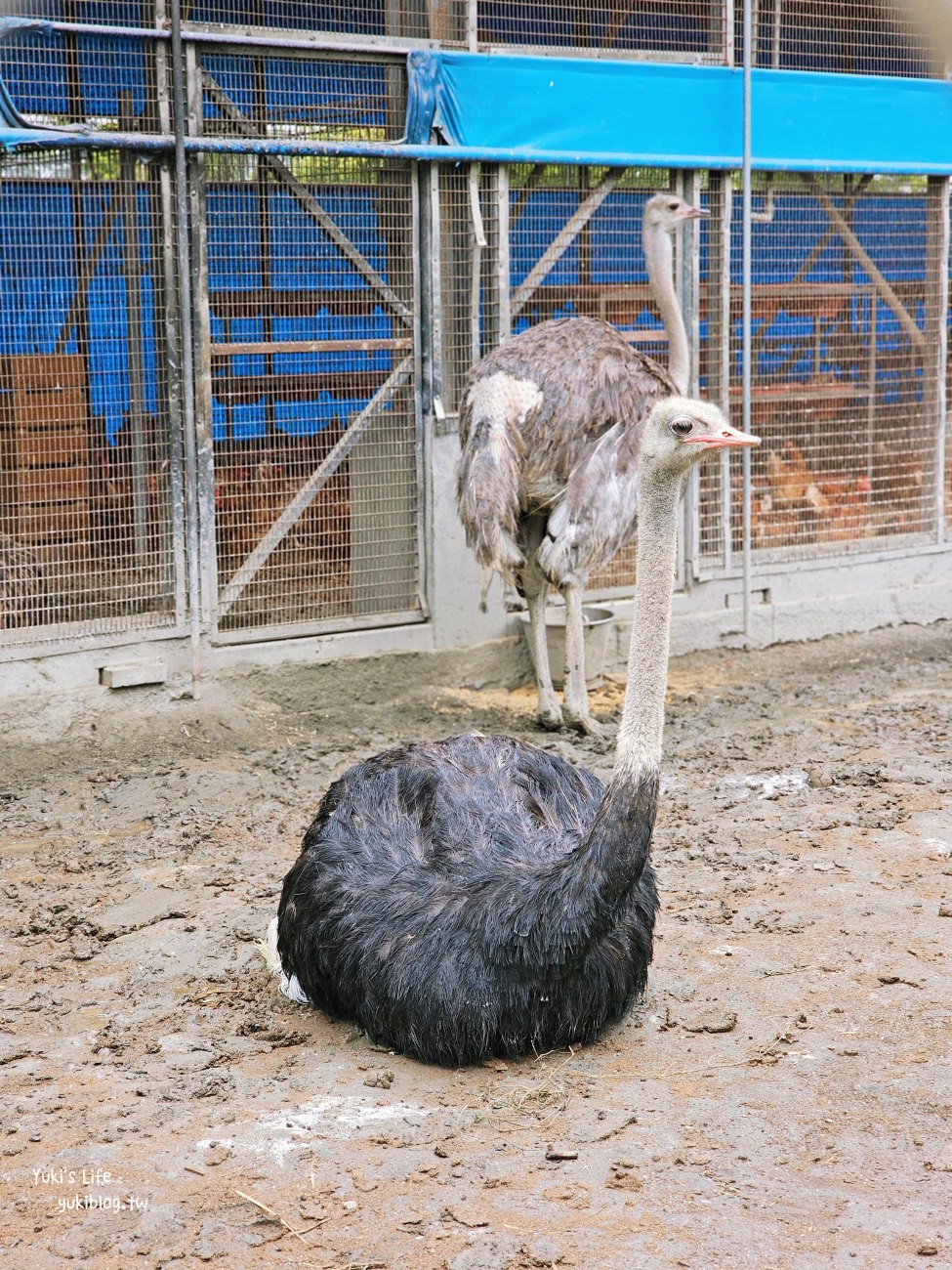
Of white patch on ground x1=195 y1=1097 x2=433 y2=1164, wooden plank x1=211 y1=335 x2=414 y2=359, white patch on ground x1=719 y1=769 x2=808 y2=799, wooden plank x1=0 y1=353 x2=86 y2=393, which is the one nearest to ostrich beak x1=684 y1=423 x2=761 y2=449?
white patch on ground x1=195 y1=1097 x2=433 y2=1164

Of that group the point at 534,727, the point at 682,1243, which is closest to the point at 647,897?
the point at 682,1243

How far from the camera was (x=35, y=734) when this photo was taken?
6988 mm

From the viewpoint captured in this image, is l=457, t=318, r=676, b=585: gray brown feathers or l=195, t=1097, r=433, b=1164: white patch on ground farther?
l=457, t=318, r=676, b=585: gray brown feathers

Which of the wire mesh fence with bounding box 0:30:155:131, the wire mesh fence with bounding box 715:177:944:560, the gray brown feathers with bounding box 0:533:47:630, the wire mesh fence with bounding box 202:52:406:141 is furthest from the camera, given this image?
the wire mesh fence with bounding box 715:177:944:560

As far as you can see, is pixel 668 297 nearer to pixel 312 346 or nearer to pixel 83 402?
pixel 312 346

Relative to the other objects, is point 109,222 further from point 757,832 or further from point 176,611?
point 757,832

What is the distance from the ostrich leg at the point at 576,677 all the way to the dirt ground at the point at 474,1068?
12.8 inches

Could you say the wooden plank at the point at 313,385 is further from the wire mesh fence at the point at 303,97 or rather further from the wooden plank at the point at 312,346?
the wire mesh fence at the point at 303,97

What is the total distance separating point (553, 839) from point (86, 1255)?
1741 millimetres

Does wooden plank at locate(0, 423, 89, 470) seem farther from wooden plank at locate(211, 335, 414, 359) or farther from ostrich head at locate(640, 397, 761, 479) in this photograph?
ostrich head at locate(640, 397, 761, 479)

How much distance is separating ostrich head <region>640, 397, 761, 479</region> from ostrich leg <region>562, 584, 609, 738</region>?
11.6 feet

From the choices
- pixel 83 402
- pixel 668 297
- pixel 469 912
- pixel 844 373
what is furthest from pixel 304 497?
pixel 469 912

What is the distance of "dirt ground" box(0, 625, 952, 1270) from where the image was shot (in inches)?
127

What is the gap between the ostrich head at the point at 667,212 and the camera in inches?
319
